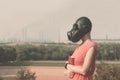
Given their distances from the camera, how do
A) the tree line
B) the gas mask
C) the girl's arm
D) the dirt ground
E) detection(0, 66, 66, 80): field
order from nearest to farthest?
the girl's arm, the gas mask, detection(0, 66, 66, 80): field, the dirt ground, the tree line

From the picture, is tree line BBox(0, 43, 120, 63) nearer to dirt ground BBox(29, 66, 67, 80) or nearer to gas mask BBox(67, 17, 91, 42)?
dirt ground BBox(29, 66, 67, 80)

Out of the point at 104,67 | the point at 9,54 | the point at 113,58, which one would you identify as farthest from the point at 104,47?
the point at 104,67

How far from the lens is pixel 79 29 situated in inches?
185

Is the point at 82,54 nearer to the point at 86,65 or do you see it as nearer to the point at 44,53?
the point at 86,65

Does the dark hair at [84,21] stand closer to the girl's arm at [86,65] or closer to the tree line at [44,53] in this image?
the girl's arm at [86,65]

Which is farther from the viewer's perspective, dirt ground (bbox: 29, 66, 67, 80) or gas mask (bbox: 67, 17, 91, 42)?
dirt ground (bbox: 29, 66, 67, 80)

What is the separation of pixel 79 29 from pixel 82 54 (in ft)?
0.93

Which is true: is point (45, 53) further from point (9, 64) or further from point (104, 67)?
point (104, 67)

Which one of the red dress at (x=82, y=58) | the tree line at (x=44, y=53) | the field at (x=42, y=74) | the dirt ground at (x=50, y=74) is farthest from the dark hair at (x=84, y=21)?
the tree line at (x=44, y=53)

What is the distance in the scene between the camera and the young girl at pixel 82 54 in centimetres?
455

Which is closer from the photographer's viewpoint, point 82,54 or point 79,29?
point 82,54

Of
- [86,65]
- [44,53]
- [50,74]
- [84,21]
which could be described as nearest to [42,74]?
[50,74]

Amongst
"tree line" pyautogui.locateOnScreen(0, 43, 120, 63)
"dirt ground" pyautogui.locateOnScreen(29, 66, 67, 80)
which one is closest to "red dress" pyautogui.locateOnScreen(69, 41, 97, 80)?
"dirt ground" pyautogui.locateOnScreen(29, 66, 67, 80)

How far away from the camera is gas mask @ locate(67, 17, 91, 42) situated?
15.3 feet
